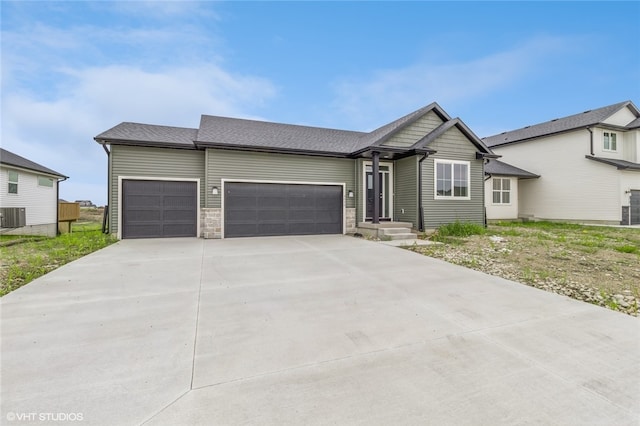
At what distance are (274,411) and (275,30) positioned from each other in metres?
15.4

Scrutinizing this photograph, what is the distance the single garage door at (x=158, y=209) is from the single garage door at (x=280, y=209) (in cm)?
144

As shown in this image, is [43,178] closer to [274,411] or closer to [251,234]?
[251,234]

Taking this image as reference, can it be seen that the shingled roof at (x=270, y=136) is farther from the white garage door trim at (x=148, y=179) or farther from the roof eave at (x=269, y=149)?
the white garage door trim at (x=148, y=179)

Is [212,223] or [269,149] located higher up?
[269,149]

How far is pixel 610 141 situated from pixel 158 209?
78.4ft

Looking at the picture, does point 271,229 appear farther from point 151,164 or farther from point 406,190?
point 406,190

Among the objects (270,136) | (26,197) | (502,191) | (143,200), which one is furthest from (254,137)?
(502,191)

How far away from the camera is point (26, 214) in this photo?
1255 cm

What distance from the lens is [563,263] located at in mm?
5879

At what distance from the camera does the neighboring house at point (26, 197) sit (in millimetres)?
11422

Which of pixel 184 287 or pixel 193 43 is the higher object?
pixel 193 43

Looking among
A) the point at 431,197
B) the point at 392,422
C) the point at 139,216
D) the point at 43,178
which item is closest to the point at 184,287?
the point at 392,422

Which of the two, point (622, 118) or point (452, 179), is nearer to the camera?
point (452, 179)

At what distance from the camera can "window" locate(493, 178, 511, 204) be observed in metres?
16.5
